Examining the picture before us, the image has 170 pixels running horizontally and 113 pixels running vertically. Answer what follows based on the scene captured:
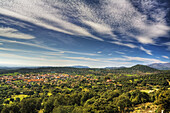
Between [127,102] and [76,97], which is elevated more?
[127,102]

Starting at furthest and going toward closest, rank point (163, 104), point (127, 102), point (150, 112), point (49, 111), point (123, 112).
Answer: point (49, 111)
point (127, 102)
point (123, 112)
point (150, 112)
point (163, 104)

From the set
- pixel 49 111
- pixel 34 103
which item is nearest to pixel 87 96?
pixel 49 111

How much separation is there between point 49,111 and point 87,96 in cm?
2502

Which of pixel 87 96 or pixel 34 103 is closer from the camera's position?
pixel 34 103

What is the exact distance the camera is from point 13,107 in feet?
172

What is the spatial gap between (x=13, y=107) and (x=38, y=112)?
14.0 metres

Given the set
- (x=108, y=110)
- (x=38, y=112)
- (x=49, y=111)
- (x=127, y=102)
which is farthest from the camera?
(x=38, y=112)

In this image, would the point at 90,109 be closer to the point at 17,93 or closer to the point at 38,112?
the point at 38,112

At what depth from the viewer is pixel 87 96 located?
6353 cm

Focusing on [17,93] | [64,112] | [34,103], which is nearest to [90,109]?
[64,112]

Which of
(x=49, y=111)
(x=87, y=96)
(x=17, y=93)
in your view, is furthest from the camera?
(x=17, y=93)

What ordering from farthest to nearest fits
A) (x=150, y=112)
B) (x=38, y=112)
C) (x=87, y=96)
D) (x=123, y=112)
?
1. (x=87, y=96)
2. (x=38, y=112)
3. (x=123, y=112)
4. (x=150, y=112)

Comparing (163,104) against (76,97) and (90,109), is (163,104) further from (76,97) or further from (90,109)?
(76,97)

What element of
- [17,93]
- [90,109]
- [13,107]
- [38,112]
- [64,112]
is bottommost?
[17,93]
